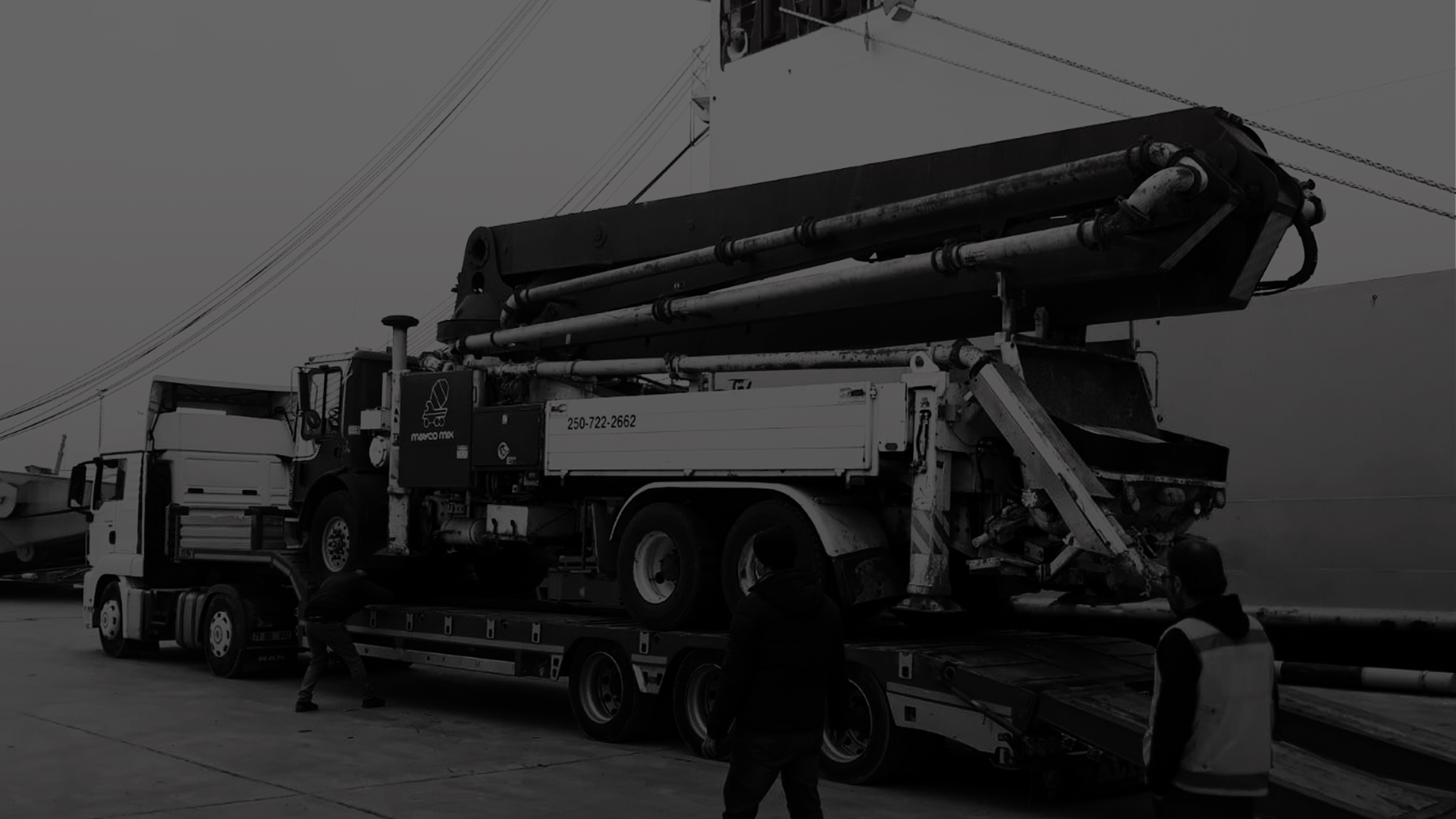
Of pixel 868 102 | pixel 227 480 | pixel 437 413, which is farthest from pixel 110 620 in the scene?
pixel 868 102

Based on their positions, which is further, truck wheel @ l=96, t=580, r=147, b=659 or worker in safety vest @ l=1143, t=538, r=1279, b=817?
truck wheel @ l=96, t=580, r=147, b=659

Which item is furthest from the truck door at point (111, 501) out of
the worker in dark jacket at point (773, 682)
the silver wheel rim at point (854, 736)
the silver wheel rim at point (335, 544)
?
the worker in dark jacket at point (773, 682)

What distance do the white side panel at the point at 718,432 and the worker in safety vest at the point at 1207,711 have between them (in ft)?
14.0

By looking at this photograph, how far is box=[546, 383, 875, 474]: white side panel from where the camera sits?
8.56m

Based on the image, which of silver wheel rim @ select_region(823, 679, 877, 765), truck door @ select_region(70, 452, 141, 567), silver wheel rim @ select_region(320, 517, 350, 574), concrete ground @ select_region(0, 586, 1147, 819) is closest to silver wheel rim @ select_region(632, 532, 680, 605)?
concrete ground @ select_region(0, 586, 1147, 819)

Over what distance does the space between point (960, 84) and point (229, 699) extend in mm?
12648

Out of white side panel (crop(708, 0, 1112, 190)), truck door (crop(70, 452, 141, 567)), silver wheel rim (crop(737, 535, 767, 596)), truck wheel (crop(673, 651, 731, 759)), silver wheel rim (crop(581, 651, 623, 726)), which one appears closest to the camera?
silver wheel rim (crop(737, 535, 767, 596))

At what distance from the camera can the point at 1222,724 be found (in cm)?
413

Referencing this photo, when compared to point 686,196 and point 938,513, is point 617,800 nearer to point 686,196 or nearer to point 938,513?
point 938,513

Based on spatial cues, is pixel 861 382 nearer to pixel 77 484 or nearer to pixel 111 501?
pixel 111 501

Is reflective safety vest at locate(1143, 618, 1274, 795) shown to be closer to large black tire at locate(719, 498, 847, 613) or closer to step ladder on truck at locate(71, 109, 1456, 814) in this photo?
step ladder on truck at locate(71, 109, 1456, 814)

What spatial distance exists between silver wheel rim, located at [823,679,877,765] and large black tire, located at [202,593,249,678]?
24.1ft

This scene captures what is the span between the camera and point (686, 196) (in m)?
10.6

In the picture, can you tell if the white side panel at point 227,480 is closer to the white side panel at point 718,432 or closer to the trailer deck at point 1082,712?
the white side panel at point 718,432
